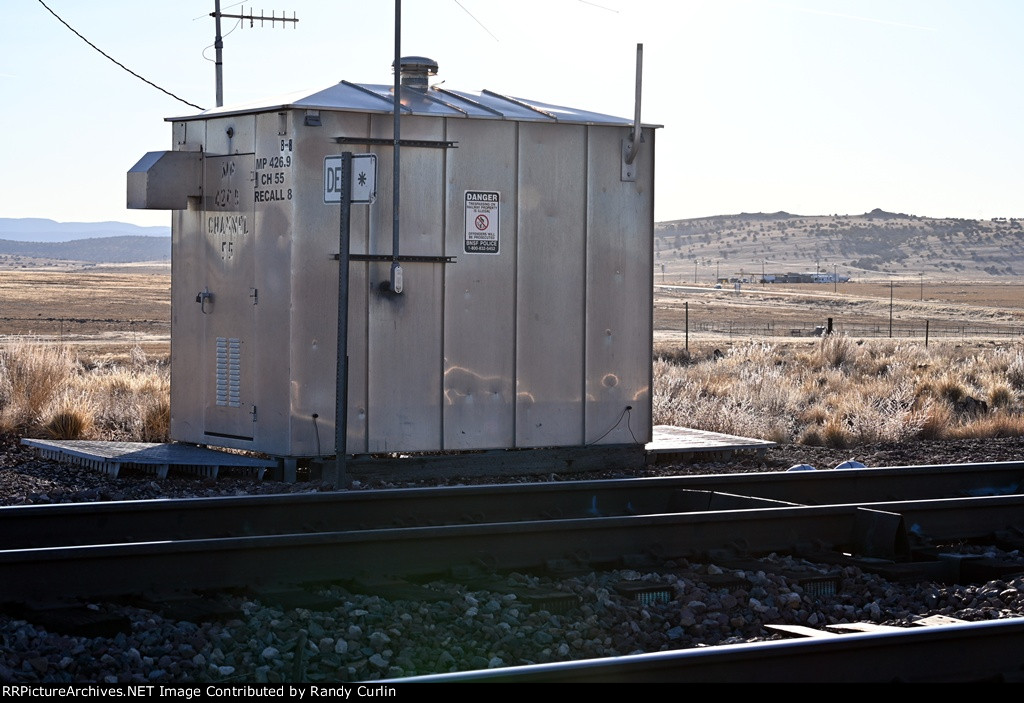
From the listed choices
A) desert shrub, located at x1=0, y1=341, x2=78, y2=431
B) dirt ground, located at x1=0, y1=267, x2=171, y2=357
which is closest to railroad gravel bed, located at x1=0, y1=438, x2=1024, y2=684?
desert shrub, located at x1=0, y1=341, x2=78, y2=431

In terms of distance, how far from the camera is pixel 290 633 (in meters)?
5.95

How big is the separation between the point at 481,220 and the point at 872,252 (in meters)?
173

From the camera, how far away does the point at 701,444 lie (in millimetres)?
13430

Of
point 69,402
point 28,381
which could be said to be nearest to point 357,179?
point 69,402

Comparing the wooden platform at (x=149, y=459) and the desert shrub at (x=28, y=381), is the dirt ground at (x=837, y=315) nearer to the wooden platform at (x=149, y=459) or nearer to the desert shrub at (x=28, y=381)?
the desert shrub at (x=28, y=381)

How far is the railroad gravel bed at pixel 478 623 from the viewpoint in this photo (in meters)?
5.46

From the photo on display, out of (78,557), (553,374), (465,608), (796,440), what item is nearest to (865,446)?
(796,440)

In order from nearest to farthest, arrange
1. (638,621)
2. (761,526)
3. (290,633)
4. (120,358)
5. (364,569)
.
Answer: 1. (290,633)
2. (638,621)
3. (364,569)
4. (761,526)
5. (120,358)

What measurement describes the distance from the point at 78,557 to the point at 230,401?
19.9 ft

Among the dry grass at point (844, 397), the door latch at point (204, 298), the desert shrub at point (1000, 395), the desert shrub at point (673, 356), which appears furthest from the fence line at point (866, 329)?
the door latch at point (204, 298)

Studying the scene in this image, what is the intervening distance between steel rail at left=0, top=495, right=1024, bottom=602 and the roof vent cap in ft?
21.5

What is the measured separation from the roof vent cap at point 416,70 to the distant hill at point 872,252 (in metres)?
137

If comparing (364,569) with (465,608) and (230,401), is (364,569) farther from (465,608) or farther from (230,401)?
(230,401)

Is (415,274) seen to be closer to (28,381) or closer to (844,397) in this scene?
(28,381)
